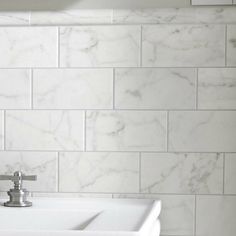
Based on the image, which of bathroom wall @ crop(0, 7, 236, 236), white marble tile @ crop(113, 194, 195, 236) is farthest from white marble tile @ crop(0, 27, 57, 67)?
white marble tile @ crop(113, 194, 195, 236)

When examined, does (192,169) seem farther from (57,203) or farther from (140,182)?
(57,203)

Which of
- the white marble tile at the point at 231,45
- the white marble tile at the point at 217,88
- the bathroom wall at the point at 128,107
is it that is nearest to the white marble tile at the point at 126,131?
the bathroom wall at the point at 128,107

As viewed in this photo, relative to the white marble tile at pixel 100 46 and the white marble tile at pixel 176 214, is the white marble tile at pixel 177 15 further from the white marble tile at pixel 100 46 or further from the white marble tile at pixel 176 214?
the white marble tile at pixel 176 214

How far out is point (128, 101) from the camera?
5.27 feet

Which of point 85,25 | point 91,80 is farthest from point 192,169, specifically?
point 85,25

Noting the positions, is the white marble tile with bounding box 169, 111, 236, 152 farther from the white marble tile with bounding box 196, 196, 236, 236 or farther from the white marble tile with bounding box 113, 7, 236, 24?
the white marble tile with bounding box 113, 7, 236, 24

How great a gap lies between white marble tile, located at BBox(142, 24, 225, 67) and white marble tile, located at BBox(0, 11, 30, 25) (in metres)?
0.32

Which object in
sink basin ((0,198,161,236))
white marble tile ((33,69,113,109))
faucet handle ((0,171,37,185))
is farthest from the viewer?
white marble tile ((33,69,113,109))

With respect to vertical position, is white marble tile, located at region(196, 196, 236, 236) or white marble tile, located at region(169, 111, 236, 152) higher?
white marble tile, located at region(169, 111, 236, 152)

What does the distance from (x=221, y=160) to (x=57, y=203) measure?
1.44 ft

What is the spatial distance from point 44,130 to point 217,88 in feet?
1.53

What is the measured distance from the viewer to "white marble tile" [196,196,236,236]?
62.7 inches

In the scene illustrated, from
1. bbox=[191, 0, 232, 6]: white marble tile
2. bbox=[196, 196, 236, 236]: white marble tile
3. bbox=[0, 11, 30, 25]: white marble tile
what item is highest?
bbox=[191, 0, 232, 6]: white marble tile

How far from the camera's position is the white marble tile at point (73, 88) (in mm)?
1614
